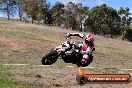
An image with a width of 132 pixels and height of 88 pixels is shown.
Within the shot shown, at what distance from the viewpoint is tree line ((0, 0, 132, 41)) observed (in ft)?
A: 374

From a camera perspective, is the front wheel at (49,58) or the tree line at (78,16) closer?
the front wheel at (49,58)

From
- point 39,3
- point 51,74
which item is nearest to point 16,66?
point 51,74

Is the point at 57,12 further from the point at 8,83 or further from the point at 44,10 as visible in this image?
the point at 8,83

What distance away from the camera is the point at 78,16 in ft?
392

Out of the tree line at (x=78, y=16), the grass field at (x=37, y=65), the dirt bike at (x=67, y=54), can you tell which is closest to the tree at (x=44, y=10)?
the tree line at (x=78, y=16)

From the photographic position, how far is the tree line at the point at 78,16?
114m

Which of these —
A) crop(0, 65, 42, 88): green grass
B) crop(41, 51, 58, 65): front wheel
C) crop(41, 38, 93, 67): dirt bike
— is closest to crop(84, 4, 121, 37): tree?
crop(0, 65, 42, 88): green grass

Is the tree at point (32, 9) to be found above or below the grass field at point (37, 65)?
above

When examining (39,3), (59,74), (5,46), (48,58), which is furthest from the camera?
(39,3)

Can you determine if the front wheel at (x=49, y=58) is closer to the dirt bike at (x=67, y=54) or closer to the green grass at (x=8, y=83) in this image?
the dirt bike at (x=67, y=54)

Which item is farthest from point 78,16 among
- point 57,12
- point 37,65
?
point 37,65

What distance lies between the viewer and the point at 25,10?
394 ft

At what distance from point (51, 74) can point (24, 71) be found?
9.21ft

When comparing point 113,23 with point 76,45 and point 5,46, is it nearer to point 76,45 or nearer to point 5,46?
point 5,46
